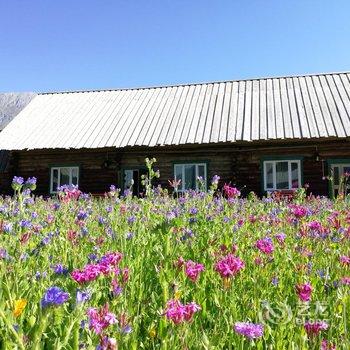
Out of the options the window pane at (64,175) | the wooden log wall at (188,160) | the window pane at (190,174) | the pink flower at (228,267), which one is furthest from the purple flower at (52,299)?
the window pane at (64,175)

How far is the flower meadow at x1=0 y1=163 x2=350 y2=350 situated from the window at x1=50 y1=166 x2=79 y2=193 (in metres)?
14.4

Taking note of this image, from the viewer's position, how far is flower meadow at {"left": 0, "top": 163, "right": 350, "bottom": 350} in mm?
1499

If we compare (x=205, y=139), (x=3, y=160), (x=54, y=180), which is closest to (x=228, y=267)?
(x=205, y=139)

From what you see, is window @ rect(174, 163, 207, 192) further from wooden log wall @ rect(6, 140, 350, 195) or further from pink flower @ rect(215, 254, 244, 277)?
pink flower @ rect(215, 254, 244, 277)

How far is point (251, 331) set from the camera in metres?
1.44

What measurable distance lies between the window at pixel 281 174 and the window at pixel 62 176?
8484 millimetres

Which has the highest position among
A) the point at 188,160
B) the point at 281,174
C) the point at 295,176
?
the point at 188,160

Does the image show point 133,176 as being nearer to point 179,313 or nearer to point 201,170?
point 201,170

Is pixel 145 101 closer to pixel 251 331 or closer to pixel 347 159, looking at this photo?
pixel 347 159

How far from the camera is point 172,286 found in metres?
1.96

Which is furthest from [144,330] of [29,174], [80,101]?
[80,101]

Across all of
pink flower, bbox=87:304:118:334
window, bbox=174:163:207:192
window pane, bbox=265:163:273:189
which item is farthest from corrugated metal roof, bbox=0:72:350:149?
pink flower, bbox=87:304:118:334

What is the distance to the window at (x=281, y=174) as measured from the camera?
16.6 m

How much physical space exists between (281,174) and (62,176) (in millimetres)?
9848
